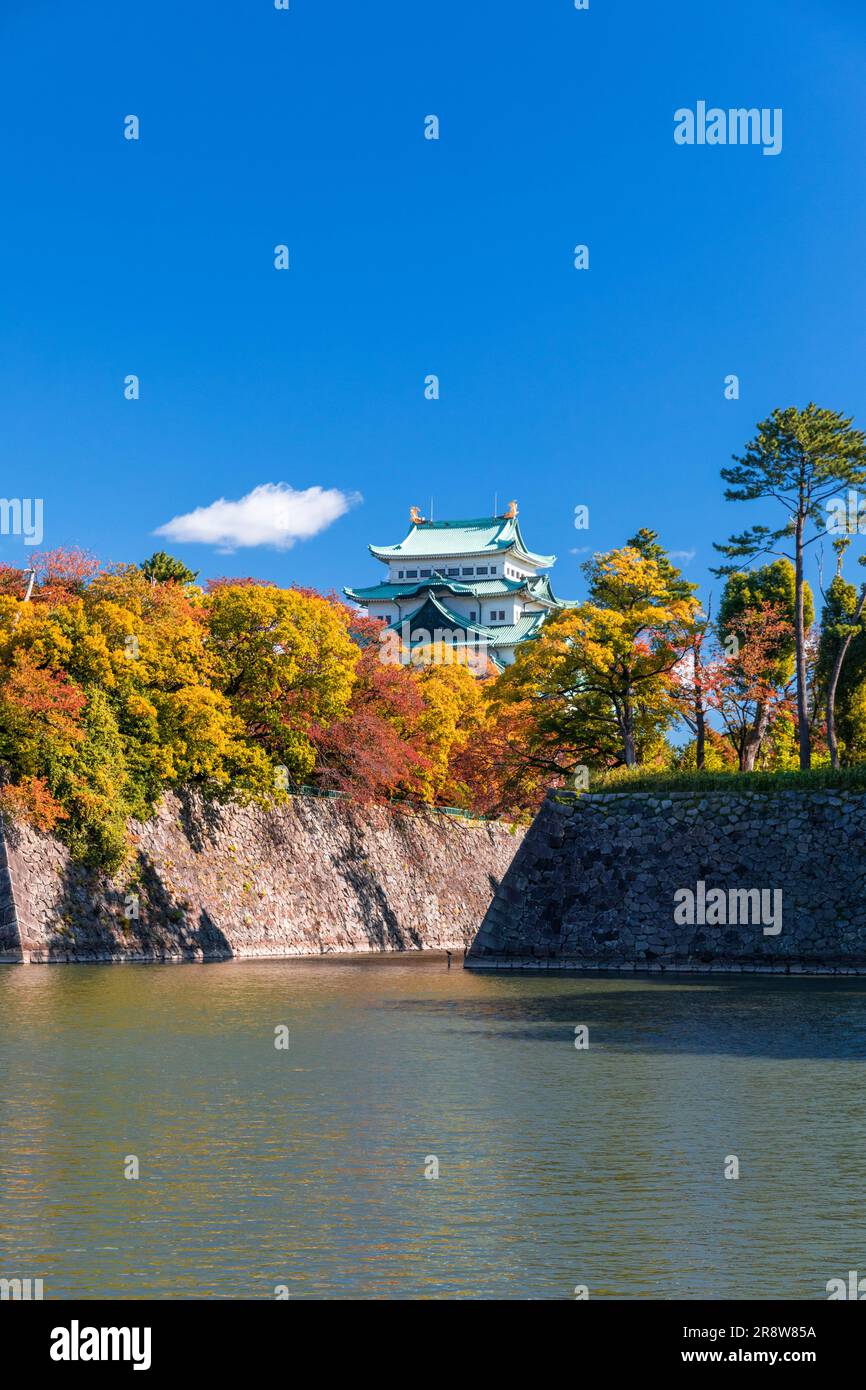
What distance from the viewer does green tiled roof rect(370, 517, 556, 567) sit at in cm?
10234

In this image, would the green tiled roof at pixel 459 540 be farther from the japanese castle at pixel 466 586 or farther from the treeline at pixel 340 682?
the treeline at pixel 340 682

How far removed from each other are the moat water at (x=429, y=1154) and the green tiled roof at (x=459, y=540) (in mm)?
82454

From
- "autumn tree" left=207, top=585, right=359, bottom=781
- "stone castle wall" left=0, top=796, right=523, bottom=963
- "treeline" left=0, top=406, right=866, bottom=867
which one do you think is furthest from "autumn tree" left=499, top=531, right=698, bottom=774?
"stone castle wall" left=0, top=796, right=523, bottom=963

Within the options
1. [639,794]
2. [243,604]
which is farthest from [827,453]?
[243,604]

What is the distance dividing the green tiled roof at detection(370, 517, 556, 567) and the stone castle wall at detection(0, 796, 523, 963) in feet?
156

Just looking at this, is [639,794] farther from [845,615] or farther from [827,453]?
[845,615]

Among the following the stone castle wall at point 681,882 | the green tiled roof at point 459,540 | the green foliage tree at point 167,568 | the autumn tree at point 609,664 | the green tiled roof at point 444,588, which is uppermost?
the green tiled roof at point 459,540

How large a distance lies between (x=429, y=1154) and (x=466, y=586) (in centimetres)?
8947

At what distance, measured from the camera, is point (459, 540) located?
105 meters

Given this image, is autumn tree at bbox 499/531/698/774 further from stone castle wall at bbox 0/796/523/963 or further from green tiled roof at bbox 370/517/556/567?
green tiled roof at bbox 370/517/556/567

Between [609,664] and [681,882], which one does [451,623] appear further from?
[681,882]

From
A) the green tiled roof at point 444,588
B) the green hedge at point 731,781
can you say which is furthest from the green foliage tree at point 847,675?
the green tiled roof at point 444,588

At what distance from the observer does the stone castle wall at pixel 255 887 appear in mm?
32969
